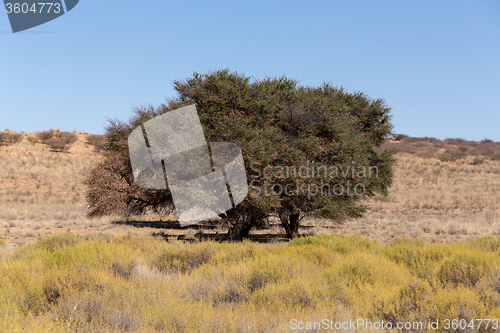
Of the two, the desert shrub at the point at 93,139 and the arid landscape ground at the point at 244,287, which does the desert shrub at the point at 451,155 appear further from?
the desert shrub at the point at 93,139

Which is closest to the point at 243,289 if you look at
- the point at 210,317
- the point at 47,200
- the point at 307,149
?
the point at 210,317

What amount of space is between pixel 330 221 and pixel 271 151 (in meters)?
13.9

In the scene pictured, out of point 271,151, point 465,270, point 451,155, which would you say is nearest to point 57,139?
point 271,151

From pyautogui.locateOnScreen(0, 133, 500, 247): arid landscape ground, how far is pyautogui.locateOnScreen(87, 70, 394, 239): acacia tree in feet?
8.18

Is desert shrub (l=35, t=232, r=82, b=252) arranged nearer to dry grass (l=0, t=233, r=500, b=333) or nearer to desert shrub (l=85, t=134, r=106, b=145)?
dry grass (l=0, t=233, r=500, b=333)

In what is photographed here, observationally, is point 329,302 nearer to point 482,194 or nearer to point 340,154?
point 340,154

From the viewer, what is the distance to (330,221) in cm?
2536

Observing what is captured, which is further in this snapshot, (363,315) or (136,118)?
(136,118)

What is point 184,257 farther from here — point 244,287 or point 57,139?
point 57,139

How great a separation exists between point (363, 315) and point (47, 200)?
114 ft

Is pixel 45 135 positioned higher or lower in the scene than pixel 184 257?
higher

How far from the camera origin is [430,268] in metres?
7.92

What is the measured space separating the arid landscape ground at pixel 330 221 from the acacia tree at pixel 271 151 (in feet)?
8.18

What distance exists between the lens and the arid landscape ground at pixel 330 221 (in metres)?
18.1
